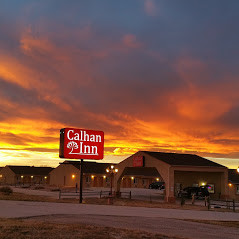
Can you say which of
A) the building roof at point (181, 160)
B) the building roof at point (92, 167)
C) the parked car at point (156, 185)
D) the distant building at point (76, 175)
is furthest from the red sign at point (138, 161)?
the parked car at point (156, 185)

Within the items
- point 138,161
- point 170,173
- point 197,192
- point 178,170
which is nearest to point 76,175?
point 138,161

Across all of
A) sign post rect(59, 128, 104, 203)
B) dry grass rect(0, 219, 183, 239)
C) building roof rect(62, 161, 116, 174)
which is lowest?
dry grass rect(0, 219, 183, 239)

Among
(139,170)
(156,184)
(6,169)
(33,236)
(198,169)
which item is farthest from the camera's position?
(6,169)

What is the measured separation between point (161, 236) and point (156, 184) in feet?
211

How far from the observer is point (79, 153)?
1457 inches

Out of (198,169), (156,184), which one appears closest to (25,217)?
(198,169)

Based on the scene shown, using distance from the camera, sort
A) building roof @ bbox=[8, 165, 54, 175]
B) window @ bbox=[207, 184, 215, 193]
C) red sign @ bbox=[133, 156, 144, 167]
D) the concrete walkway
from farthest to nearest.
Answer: building roof @ bbox=[8, 165, 54, 175] < window @ bbox=[207, 184, 215, 193] < red sign @ bbox=[133, 156, 144, 167] < the concrete walkway

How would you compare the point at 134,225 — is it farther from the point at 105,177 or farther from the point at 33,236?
the point at 105,177

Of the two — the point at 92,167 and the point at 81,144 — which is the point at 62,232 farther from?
the point at 92,167

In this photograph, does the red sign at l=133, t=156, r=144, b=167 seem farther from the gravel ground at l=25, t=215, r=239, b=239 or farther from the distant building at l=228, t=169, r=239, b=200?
the gravel ground at l=25, t=215, r=239, b=239

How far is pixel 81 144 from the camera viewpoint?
37.3 meters

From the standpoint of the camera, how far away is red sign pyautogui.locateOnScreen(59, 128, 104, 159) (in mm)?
36406

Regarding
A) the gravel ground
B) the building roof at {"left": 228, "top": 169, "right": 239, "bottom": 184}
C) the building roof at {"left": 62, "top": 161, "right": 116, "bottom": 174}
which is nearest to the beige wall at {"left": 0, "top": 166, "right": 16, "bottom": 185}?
the building roof at {"left": 62, "top": 161, "right": 116, "bottom": 174}

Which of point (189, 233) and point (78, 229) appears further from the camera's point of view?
point (189, 233)
